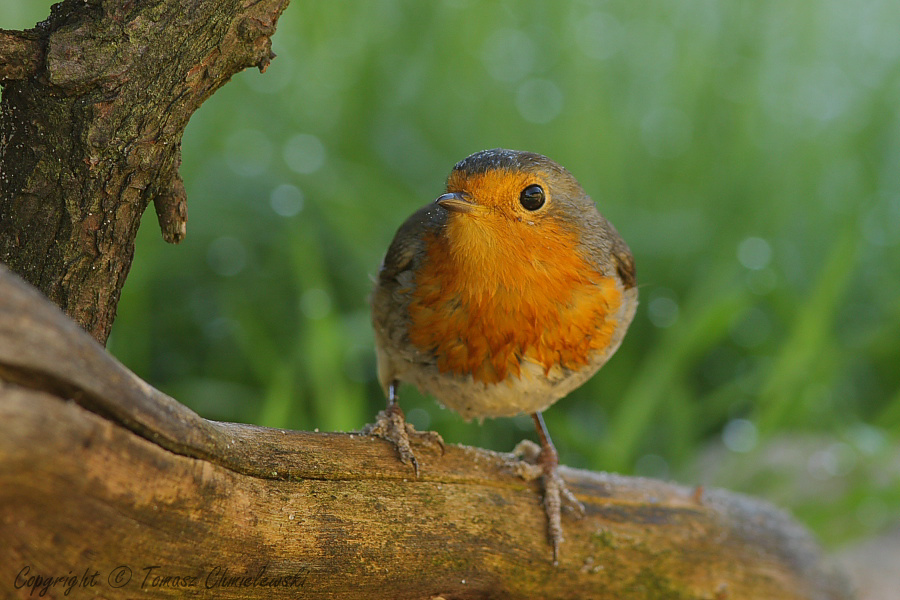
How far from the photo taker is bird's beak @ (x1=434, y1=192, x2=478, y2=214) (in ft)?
7.14

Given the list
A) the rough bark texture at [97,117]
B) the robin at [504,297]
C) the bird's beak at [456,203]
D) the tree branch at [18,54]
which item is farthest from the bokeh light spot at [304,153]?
the tree branch at [18,54]

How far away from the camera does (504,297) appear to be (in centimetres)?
236

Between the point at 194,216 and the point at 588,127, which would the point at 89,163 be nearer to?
the point at 194,216

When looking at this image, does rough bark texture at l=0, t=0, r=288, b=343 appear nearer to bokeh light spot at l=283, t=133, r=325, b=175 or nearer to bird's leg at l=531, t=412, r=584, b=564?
bird's leg at l=531, t=412, r=584, b=564

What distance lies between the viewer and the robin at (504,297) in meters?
2.30

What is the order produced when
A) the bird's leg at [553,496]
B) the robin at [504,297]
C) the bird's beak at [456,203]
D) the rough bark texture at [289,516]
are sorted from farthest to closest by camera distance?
the bird's leg at [553,496]
the robin at [504,297]
the bird's beak at [456,203]
the rough bark texture at [289,516]

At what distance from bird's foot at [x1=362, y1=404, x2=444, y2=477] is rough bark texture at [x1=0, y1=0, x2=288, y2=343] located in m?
0.87

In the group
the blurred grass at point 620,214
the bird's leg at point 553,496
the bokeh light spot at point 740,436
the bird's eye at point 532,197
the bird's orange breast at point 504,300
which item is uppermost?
the blurred grass at point 620,214

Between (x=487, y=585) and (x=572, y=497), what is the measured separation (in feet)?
1.31

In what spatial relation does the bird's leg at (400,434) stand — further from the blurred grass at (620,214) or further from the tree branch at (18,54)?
Result: the tree branch at (18,54)

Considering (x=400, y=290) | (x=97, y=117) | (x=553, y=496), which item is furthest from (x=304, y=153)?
(x=97, y=117)

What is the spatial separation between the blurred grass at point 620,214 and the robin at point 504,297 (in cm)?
112

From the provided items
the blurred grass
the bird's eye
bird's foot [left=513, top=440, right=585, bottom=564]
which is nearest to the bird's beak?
the bird's eye

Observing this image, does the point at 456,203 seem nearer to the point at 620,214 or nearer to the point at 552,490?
the point at 552,490
